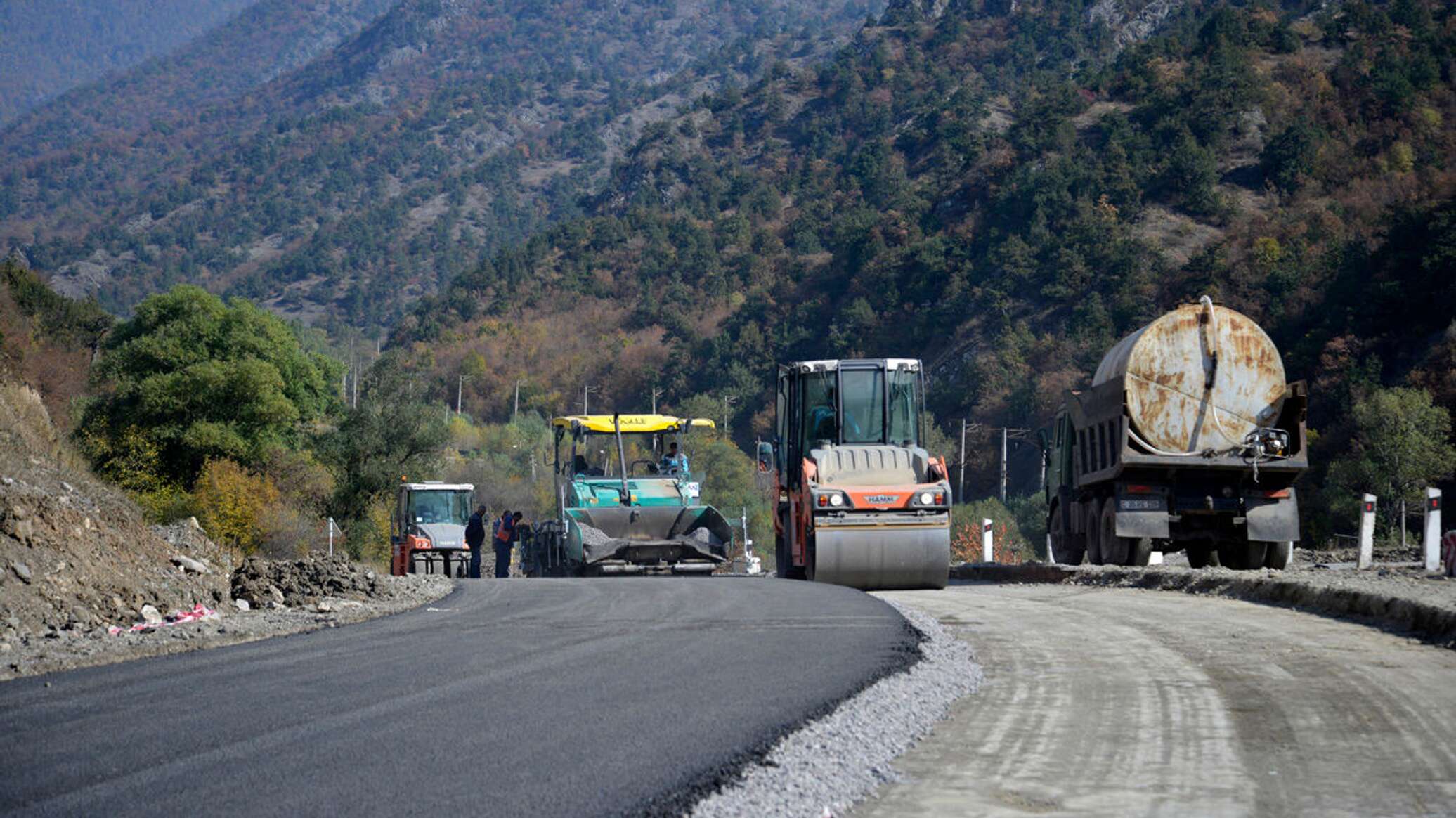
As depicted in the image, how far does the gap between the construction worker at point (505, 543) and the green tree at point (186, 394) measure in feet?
94.8

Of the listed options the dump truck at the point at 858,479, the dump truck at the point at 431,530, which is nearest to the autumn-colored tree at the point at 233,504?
the dump truck at the point at 431,530

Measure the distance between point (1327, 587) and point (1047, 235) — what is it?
7957 centimetres

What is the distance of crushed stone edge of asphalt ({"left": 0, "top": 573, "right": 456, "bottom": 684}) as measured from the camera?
8250mm

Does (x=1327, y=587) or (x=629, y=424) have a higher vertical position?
(x=629, y=424)

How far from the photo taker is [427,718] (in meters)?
6.35

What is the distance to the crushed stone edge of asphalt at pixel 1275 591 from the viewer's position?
11336mm

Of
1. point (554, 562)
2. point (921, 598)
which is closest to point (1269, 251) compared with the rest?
point (554, 562)

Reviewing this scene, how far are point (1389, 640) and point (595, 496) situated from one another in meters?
17.0

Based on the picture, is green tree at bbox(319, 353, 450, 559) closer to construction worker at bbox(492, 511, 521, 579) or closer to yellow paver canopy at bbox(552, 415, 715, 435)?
construction worker at bbox(492, 511, 521, 579)

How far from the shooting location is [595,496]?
85.8ft

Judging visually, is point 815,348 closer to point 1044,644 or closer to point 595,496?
point 595,496

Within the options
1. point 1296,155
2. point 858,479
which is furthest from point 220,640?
point 1296,155

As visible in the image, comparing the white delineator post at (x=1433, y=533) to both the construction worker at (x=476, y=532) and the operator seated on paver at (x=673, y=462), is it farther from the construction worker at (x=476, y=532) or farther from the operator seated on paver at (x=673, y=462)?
the construction worker at (x=476, y=532)

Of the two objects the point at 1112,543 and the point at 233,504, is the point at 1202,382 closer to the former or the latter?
the point at 1112,543
